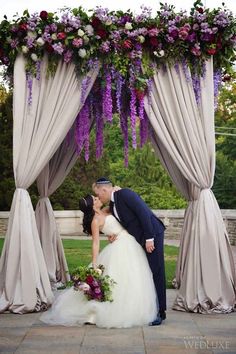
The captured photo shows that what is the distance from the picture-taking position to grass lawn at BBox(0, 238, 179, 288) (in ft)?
44.4

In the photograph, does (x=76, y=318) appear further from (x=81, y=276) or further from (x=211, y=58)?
(x=211, y=58)

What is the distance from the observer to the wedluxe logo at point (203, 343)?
5.59 m

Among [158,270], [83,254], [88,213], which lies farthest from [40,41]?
[83,254]

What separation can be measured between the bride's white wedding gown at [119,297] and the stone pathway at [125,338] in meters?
0.15

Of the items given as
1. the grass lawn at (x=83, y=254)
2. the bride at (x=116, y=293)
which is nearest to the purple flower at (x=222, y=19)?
the bride at (x=116, y=293)

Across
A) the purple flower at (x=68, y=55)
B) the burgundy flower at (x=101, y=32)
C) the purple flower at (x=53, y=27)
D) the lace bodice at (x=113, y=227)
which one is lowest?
the lace bodice at (x=113, y=227)

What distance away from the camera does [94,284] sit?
6.63m

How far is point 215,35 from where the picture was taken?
762cm

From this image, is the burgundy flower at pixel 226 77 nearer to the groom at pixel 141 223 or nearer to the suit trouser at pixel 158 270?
the groom at pixel 141 223

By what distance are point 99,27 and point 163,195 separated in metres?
19.2

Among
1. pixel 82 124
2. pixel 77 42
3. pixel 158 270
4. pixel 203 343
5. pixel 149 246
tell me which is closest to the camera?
pixel 203 343

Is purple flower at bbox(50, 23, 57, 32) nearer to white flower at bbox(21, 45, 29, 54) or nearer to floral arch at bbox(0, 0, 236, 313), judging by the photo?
floral arch at bbox(0, 0, 236, 313)

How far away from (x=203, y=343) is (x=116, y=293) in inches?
47.4

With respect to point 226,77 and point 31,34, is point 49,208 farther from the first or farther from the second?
point 226,77
